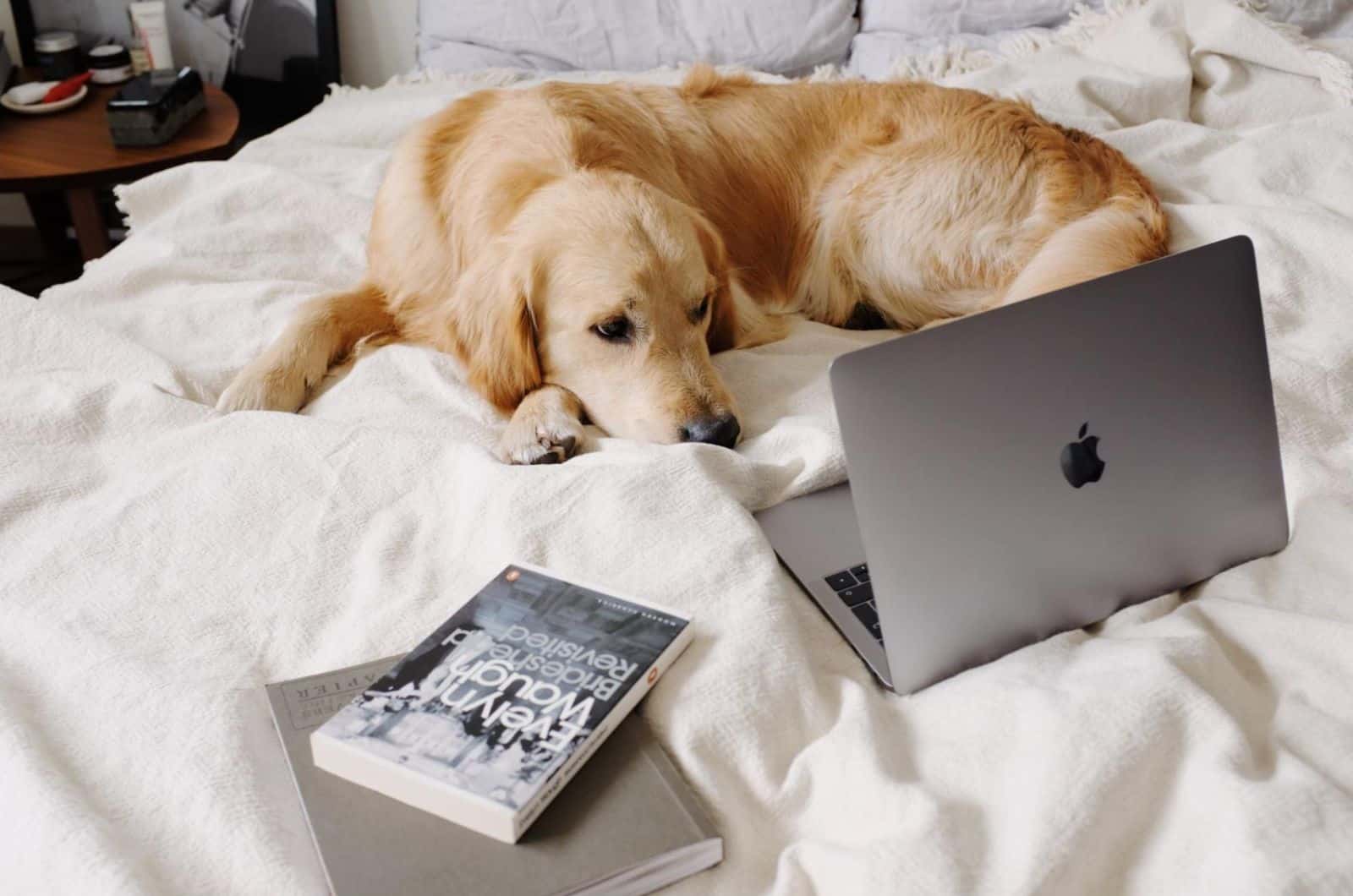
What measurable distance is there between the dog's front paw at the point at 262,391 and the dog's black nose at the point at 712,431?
0.55 m

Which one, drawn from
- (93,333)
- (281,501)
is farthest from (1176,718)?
(93,333)

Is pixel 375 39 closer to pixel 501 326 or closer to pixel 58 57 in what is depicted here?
pixel 58 57

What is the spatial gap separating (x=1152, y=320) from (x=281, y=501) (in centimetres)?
88

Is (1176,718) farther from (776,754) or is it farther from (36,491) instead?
(36,491)

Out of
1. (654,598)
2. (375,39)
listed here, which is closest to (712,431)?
(654,598)

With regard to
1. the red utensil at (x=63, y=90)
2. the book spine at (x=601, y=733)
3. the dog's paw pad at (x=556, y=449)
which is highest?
the book spine at (x=601, y=733)

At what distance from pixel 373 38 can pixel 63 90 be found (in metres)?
0.82

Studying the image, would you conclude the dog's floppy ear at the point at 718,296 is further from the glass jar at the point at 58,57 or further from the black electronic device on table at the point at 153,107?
the glass jar at the point at 58,57

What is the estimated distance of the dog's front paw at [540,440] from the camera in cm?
145

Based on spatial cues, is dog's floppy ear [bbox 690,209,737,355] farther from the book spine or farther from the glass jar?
the glass jar

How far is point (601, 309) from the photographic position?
157cm

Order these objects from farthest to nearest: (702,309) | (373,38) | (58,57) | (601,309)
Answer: (373,38) < (58,57) < (702,309) < (601,309)

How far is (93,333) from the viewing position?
164 cm

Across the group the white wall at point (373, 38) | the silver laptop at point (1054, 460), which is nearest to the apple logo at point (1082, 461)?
the silver laptop at point (1054, 460)
